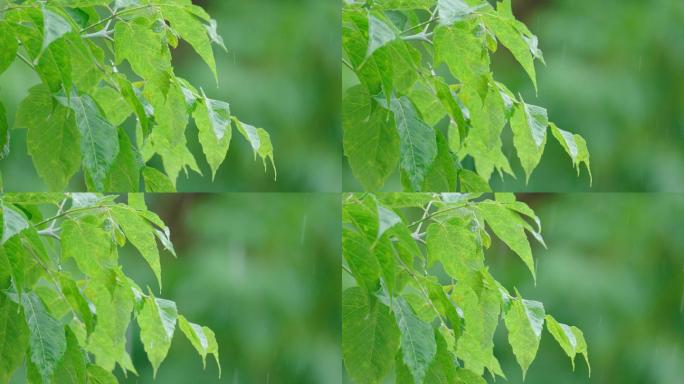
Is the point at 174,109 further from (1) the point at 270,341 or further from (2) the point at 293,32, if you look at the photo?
(1) the point at 270,341

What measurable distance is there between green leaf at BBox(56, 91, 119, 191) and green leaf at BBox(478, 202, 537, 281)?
431mm

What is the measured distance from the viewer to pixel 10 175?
1650mm

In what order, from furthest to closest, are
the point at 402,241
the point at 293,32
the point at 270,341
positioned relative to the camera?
the point at 270,341 → the point at 293,32 → the point at 402,241

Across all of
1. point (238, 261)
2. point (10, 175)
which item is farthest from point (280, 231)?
point (10, 175)

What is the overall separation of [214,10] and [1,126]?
626 millimetres

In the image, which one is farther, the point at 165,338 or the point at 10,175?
the point at 10,175

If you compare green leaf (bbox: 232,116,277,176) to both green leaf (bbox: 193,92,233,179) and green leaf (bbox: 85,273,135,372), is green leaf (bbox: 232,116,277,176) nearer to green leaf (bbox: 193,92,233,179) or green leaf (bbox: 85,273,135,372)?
green leaf (bbox: 193,92,233,179)

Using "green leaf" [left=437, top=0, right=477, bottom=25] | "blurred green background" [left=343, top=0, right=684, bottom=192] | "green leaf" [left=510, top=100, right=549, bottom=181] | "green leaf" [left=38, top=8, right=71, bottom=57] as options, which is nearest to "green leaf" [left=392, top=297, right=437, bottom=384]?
"green leaf" [left=510, top=100, right=549, bottom=181]

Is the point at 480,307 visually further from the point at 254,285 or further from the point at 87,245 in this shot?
the point at 254,285

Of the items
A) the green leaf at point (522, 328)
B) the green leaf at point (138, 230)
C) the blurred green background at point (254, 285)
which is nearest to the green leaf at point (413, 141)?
the green leaf at point (522, 328)

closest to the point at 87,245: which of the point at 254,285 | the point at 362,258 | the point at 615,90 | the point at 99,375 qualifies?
the point at 99,375

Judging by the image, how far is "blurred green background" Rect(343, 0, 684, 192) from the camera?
1.84 m

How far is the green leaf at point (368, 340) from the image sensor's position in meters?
1.17

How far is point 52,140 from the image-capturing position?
1134mm
